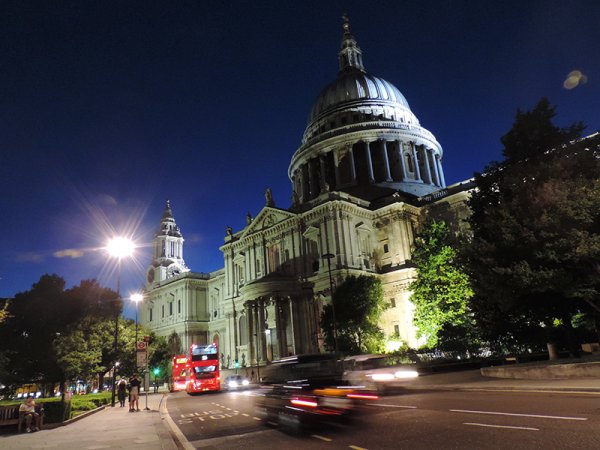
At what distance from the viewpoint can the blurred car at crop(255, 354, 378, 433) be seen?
Answer: 1284 cm

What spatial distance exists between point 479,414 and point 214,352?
119ft

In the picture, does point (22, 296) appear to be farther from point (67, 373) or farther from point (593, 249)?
point (593, 249)

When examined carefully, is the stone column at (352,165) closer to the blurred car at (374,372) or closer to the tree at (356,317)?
the tree at (356,317)

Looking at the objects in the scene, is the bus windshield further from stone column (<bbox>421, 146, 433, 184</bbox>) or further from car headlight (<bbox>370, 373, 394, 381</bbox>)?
stone column (<bbox>421, 146, 433, 184</bbox>)

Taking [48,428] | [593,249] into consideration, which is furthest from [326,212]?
[48,428]

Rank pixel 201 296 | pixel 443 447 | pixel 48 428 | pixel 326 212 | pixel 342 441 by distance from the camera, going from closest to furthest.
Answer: pixel 443 447 < pixel 342 441 < pixel 48 428 < pixel 326 212 < pixel 201 296

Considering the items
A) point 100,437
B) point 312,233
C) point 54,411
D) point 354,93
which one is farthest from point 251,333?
point 354,93

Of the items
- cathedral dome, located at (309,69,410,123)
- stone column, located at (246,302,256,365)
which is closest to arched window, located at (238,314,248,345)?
stone column, located at (246,302,256,365)

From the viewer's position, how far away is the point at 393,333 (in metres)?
51.2

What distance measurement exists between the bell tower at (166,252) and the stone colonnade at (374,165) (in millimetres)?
38177

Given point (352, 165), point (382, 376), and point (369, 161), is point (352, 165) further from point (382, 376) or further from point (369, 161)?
point (382, 376)

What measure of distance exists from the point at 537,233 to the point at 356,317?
24.5 m

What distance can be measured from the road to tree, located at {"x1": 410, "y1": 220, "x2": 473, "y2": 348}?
76.4ft

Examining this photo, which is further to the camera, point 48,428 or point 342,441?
point 48,428
